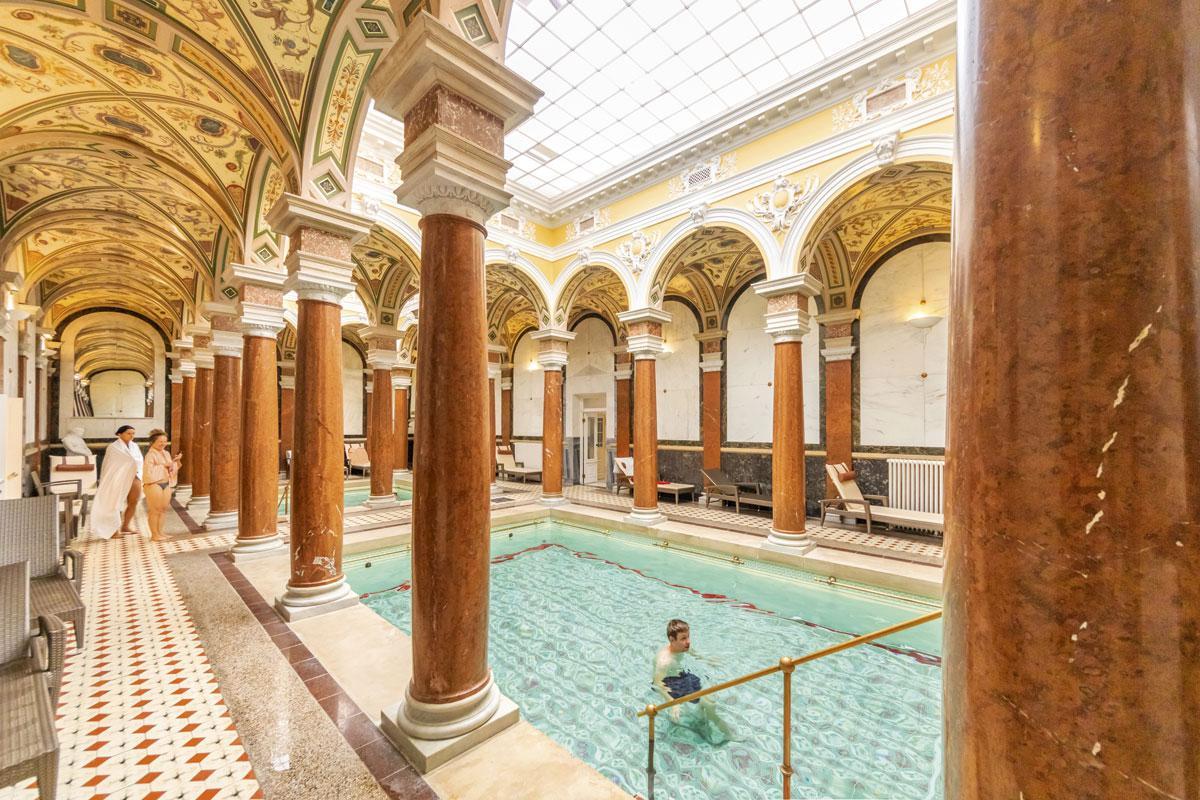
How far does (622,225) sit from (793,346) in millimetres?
4423

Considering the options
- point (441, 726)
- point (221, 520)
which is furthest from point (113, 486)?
point (441, 726)

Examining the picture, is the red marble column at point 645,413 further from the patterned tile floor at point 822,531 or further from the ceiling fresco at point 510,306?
the ceiling fresco at point 510,306

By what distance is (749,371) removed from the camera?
40.8 feet

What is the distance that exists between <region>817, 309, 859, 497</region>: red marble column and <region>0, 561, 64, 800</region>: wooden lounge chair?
10.9m

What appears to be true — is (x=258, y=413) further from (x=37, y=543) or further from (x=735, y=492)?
(x=735, y=492)

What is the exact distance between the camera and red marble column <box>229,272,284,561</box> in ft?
19.0

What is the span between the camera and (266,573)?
227 inches

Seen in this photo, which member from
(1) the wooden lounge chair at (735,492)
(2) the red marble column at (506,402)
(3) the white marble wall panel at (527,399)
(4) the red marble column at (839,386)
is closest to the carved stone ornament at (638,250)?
(4) the red marble column at (839,386)

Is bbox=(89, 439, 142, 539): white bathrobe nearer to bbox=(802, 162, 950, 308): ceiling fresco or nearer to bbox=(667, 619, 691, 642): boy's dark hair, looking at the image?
bbox=(667, 619, 691, 642): boy's dark hair

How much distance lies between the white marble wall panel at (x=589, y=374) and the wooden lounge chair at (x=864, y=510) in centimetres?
755

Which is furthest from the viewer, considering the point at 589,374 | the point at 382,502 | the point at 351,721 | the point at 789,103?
the point at 589,374

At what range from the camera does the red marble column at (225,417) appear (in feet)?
23.9

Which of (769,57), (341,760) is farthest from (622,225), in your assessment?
(341,760)

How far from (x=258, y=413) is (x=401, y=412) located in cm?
1108
